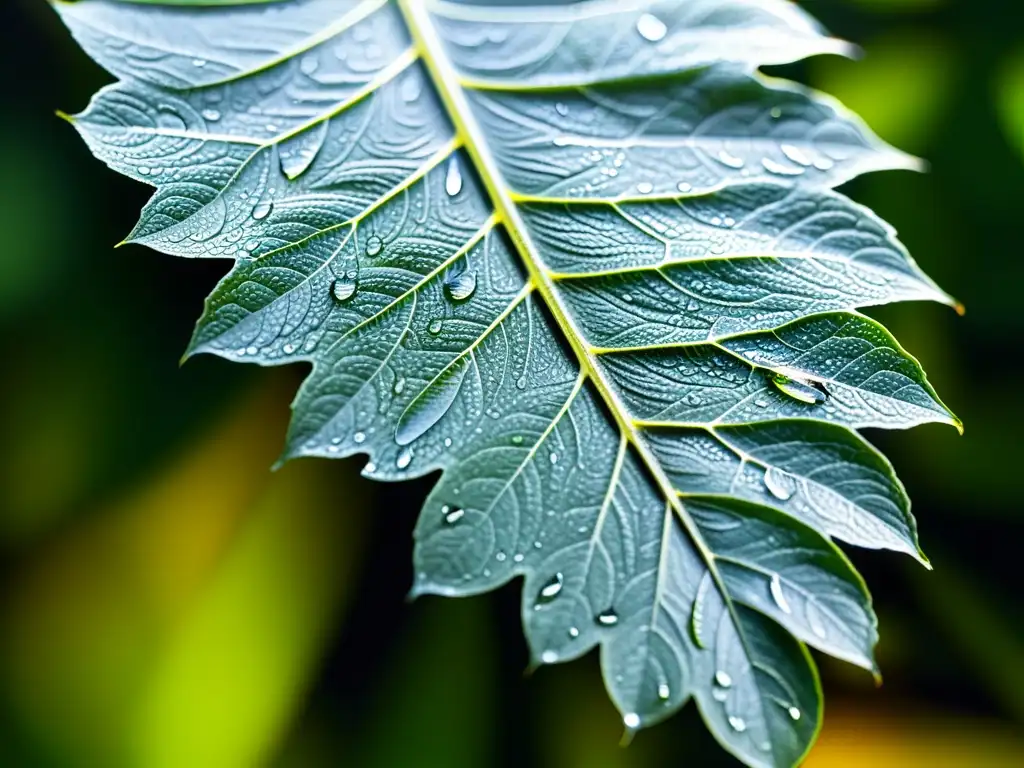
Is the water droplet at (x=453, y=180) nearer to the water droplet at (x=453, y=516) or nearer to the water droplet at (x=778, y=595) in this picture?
the water droplet at (x=453, y=516)

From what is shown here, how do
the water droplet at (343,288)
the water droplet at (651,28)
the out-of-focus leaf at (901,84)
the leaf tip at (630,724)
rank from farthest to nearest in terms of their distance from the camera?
the out-of-focus leaf at (901,84), the water droplet at (651,28), the water droplet at (343,288), the leaf tip at (630,724)

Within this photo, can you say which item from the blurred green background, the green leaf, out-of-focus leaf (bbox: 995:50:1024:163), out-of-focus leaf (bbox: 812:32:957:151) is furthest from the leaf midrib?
out-of-focus leaf (bbox: 995:50:1024:163)

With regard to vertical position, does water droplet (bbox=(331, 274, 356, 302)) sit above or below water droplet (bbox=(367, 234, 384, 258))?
below

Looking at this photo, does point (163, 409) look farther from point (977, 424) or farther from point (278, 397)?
point (977, 424)

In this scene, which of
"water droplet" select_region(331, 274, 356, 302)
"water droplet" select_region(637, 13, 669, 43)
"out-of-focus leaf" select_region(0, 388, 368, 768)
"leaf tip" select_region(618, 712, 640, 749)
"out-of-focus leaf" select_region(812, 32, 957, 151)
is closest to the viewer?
"leaf tip" select_region(618, 712, 640, 749)

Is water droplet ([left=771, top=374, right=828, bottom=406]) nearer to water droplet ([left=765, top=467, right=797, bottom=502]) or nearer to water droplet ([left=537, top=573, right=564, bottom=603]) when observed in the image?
water droplet ([left=765, top=467, right=797, bottom=502])

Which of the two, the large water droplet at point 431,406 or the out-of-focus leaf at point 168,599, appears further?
the out-of-focus leaf at point 168,599

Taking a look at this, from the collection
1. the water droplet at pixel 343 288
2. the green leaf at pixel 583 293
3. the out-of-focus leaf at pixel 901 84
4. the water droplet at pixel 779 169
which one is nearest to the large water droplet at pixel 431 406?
the green leaf at pixel 583 293

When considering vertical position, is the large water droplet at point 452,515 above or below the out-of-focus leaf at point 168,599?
Result: above
